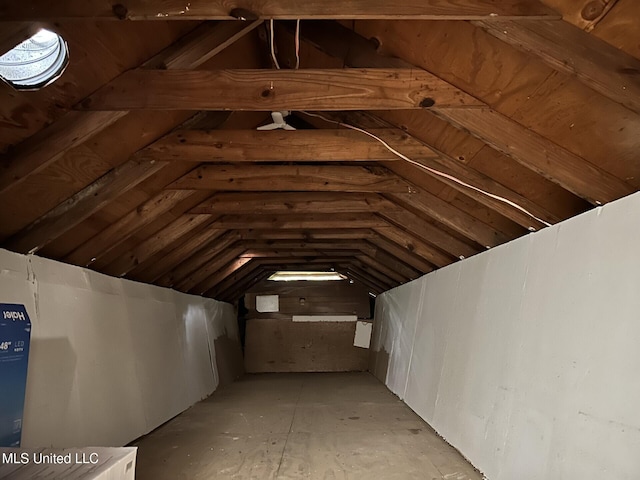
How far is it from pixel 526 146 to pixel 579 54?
57 centimetres

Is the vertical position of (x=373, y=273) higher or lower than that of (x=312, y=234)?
lower

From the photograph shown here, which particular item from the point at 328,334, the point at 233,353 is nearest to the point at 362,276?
the point at 328,334

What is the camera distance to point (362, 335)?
889 centimetres

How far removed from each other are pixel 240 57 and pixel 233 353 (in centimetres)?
627

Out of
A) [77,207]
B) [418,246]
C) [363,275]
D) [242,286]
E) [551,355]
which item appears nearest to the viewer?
[551,355]

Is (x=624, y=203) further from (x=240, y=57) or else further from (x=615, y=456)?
(x=240, y=57)

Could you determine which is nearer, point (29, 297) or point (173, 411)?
point (29, 297)

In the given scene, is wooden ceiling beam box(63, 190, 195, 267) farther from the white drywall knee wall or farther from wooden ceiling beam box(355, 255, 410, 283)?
wooden ceiling beam box(355, 255, 410, 283)

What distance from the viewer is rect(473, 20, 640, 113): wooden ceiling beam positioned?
1553mm

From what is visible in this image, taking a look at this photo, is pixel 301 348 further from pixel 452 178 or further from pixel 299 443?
pixel 452 178

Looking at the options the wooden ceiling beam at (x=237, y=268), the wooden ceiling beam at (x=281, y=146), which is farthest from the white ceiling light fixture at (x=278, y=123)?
the wooden ceiling beam at (x=237, y=268)

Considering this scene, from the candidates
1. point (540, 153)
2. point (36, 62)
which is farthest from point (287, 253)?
point (36, 62)

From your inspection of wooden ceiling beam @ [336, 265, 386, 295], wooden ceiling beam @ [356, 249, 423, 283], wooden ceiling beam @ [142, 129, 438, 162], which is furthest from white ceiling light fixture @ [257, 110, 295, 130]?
wooden ceiling beam @ [336, 265, 386, 295]

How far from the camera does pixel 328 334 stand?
9.01m
